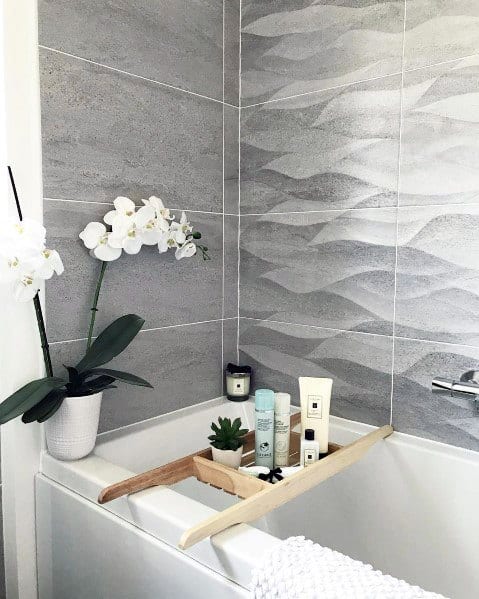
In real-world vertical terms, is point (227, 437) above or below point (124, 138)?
below

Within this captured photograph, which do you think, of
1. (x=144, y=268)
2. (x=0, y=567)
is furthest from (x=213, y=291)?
(x=0, y=567)

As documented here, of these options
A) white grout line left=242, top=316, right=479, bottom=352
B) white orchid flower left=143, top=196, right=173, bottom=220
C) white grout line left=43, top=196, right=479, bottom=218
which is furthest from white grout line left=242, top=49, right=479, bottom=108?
white grout line left=242, top=316, right=479, bottom=352

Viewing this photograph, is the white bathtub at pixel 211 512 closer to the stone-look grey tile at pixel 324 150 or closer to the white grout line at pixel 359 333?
the white grout line at pixel 359 333

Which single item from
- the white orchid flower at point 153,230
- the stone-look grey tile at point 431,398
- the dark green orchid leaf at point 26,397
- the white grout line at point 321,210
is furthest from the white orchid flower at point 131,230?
the stone-look grey tile at point 431,398

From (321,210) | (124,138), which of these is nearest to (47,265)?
(124,138)

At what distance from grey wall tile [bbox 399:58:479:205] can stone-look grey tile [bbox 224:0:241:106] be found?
0.57m

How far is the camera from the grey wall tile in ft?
4.21

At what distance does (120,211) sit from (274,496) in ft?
2.49

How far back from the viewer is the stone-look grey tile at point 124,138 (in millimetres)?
1266

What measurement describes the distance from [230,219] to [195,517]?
1005 millimetres

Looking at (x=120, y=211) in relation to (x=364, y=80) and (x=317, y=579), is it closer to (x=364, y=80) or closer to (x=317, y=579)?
(x=364, y=80)

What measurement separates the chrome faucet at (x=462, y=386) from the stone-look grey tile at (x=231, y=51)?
1074mm

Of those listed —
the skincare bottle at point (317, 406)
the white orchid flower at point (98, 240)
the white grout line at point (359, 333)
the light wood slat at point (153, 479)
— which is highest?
the white orchid flower at point (98, 240)

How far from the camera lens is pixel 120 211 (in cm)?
131
